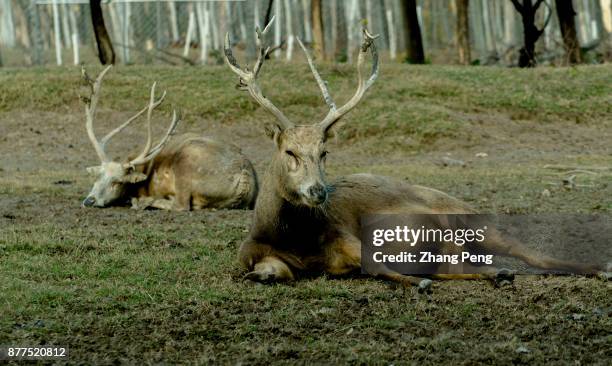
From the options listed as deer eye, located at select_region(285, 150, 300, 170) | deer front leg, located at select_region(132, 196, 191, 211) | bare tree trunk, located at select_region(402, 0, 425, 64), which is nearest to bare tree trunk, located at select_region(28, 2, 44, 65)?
bare tree trunk, located at select_region(402, 0, 425, 64)

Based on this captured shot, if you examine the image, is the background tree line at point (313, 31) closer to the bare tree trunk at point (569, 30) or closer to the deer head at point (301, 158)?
the bare tree trunk at point (569, 30)

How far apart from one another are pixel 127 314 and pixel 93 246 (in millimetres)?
2372

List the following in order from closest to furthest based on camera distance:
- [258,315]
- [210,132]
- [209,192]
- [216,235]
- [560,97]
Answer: [258,315] → [216,235] → [209,192] → [210,132] → [560,97]

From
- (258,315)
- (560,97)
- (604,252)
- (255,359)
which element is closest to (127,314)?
(258,315)

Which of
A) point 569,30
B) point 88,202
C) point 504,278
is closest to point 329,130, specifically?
point 504,278

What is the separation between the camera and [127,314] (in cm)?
622

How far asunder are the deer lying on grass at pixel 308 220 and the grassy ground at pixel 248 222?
0.48 feet

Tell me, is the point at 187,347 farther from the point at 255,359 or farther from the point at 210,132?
the point at 210,132

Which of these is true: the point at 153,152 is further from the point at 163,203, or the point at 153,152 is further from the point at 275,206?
the point at 275,206

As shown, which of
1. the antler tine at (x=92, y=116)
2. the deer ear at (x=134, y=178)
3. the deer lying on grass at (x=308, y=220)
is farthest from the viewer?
the antler tine at (x=92, y=116)

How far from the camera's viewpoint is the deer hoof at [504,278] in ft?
23.1

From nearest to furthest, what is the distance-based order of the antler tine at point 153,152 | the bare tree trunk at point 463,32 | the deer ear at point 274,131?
the deer ear at point 274,131, the antler tine at point 153,152, the bare tree trunk at point 463,32

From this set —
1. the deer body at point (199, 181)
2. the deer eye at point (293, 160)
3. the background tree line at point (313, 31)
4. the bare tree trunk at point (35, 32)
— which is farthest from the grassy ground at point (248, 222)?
the bare tree trunk at point (35, 32)

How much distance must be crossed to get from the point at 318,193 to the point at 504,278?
4.59ft
